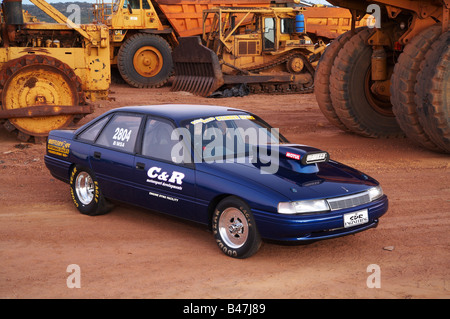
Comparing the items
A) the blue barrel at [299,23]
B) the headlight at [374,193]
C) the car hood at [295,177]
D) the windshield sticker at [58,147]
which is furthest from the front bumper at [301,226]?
the blue barrel at [299,23]

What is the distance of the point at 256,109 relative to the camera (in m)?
17.1

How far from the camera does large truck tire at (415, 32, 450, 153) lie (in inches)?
384

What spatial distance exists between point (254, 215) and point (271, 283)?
63cm

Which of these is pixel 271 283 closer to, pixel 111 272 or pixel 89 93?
pixel 111 272

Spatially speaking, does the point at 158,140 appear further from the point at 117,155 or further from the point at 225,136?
the point at 225,136

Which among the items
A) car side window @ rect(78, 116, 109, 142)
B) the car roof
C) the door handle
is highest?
the car roof

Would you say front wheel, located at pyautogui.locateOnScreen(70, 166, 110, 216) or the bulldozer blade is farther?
the bulldozer blade

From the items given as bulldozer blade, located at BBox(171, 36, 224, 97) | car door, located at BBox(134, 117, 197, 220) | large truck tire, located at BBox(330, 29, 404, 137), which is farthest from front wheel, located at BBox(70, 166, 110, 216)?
bulldozer blade, located at BBox(171, 36, 224, 97)

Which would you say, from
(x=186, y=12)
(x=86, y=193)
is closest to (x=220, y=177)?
(x=86, y=193)

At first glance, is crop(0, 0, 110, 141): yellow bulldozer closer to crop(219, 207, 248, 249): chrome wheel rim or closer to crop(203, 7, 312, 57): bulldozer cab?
crop(219, 207, 248, 249): chrome wheel rim

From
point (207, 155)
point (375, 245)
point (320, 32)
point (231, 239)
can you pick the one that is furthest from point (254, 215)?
point (320, 32)

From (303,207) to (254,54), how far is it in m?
16.2

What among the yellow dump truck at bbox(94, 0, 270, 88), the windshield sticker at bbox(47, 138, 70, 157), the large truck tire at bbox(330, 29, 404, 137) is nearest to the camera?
the windshield sticker at bbox(47, 138, 70, 157)

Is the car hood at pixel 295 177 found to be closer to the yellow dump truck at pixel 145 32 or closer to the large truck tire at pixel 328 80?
the large truck tire at pixel 328 80
